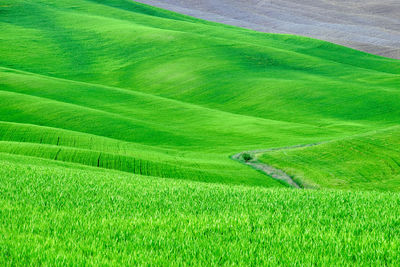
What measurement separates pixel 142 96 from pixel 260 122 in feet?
62.6

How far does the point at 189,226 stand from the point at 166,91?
64837 millimetres

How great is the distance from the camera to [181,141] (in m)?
44.5

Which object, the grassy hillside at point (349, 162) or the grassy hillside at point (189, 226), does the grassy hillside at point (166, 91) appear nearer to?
the grassy hillside at point (349, 162)

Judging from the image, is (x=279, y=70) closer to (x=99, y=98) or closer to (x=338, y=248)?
(x=99, y=98)

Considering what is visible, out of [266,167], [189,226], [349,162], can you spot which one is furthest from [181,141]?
[189,226]

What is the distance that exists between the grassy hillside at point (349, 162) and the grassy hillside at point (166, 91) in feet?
12.7

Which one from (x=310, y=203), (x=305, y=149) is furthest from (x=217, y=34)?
(x=310, y=203)

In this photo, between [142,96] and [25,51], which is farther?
[25,51]

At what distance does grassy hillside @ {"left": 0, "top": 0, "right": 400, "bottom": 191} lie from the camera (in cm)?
3556

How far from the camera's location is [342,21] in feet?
458

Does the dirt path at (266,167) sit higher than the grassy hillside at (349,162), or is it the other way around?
the grassy hillside at (349,162)

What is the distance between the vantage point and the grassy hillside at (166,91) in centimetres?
3556

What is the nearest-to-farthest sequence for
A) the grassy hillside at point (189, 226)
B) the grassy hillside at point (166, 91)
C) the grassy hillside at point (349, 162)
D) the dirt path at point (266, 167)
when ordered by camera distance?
1. the grassy hillside at point (189, 226)
2. the grassy hillside at point (349, 162)
3. the dirt path at point (266, 167)
4. the grassy hillside at point (166, 91)

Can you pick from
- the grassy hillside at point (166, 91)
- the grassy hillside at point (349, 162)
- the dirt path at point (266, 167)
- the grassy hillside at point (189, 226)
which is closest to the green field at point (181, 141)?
the grassy hillside at point (189, 226)
